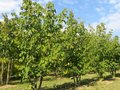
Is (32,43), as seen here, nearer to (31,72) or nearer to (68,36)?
(31,72)

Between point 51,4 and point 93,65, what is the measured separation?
21.3 m

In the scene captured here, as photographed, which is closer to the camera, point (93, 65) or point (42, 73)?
point (42, 73)

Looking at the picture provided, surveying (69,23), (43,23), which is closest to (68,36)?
(69,23)

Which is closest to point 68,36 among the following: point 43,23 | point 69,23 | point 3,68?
point 69,23

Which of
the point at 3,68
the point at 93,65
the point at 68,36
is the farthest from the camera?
the point at 3,68

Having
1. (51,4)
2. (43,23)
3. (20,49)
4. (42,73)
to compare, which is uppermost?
(51,4)

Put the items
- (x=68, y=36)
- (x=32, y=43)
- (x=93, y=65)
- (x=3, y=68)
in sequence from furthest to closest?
1. (x=3, y=68)
2. (x=93, y=65)
3. (x=68, y=36)
4. (x=32, y=43)

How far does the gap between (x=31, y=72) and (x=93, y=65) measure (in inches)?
854

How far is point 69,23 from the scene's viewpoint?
38.6 m

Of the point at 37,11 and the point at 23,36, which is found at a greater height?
the point at 37,11

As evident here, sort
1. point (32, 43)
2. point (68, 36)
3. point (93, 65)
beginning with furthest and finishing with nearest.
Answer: point (93, 65) < point (68, 36) < point (32, 43)

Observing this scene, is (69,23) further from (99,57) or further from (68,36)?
(99,57)

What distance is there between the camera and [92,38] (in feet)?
159

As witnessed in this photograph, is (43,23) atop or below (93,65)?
atop
